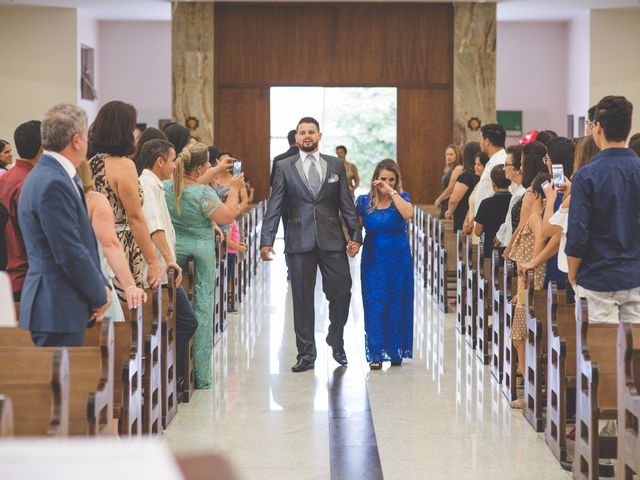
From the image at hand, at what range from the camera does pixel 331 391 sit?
21.9 ft

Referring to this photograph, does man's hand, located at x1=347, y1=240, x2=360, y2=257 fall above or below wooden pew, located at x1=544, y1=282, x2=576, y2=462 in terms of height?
above

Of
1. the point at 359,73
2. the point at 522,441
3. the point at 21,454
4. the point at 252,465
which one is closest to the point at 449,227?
the point at 522,441

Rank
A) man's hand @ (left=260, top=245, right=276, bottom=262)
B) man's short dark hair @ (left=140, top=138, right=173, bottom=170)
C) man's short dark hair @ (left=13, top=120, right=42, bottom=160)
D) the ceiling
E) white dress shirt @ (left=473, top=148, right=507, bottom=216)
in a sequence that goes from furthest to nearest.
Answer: the ceiling
white dress shirt @ (left=473, top=148, right=507, bottom=216)
man's hand @ (left=260, top=245, right=276, bottom=262)
man's short dark hair @ (left=140, top=138, right=173, bottom=170)
man's short dark hair @ (left=13, top=120, right=42, bottom=160)

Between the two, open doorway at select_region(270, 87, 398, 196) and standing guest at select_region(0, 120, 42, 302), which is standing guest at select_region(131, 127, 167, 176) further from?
open doorway at select_region(270, 87, 398, 196)

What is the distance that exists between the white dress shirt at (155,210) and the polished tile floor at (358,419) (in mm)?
946

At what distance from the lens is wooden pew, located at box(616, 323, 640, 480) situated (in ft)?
12.3

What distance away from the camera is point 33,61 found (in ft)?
61.1

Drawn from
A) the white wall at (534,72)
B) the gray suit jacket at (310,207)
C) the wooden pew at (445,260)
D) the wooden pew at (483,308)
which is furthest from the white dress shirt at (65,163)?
the white wall at (534,72)

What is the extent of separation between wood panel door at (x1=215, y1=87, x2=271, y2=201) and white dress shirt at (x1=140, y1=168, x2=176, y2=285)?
12730 mm

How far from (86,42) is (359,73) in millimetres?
5388

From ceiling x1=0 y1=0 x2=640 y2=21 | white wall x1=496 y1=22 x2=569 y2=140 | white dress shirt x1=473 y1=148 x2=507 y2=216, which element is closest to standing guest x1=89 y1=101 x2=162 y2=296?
white dress shirt x1=473 y1=148 x2=507 y2=216

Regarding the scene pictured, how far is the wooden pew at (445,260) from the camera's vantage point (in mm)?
10211

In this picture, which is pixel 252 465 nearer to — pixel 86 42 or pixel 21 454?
pixel 21 454

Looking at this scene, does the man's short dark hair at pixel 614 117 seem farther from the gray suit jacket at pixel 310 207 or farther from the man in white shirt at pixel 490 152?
the man in white shirt at pixel 490 152
